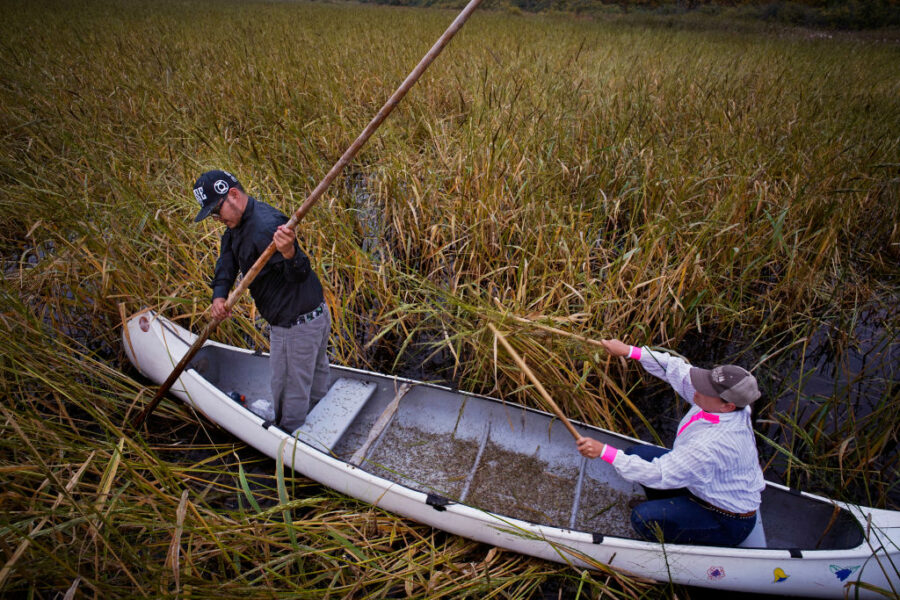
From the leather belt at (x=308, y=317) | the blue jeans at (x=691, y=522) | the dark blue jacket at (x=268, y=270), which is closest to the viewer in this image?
the blue jeans at (x=691, y=522)

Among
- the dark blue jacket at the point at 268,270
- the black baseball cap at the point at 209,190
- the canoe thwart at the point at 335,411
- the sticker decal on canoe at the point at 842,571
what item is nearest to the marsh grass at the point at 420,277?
the canoe thwart at the point at 335,411

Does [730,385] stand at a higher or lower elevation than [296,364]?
higher

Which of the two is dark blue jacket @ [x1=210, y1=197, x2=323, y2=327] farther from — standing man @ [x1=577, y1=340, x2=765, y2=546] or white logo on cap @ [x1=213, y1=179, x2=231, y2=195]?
standing man @ [x1=577, y1=340, x2=765, y2=546]

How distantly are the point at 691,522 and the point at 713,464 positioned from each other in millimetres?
396

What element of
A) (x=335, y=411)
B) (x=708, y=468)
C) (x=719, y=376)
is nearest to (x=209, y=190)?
(x=335, y=411)

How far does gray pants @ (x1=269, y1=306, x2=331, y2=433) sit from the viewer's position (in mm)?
2660

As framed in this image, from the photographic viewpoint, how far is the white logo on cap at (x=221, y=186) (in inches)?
89.0

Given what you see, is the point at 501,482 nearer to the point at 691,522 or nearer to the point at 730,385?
the point at 691,522

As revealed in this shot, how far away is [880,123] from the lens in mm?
5156

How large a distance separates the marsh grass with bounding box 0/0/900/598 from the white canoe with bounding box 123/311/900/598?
0.17 metres

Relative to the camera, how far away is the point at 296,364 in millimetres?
2732

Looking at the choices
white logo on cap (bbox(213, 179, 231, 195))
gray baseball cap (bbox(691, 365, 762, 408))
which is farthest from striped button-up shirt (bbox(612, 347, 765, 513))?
white logo on cap (bbox(213, 179, 231, 195))

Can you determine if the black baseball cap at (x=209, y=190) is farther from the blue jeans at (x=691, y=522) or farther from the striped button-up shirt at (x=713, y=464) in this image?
the blue jeans at (x=691, y=522)

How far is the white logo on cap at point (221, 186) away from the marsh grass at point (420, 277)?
1196mm
